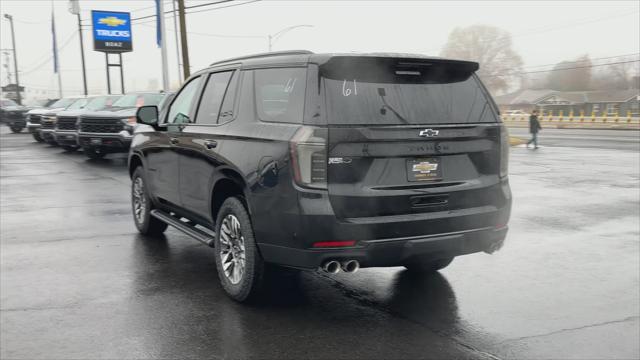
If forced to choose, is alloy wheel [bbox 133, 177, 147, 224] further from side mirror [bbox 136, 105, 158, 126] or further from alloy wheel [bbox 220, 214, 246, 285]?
alloy wheel [bbox 220, 214, 246, 285]

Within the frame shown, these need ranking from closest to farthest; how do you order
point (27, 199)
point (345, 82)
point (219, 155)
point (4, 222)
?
point (345, 82)
point (219, 155)
point (4, 222)
point (27, 199)

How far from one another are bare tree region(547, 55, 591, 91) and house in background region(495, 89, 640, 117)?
2.73 m

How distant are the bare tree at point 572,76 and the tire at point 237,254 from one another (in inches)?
3953

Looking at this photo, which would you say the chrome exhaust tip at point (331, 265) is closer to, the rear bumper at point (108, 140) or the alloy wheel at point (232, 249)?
the alloy wheel at point (232, 249)

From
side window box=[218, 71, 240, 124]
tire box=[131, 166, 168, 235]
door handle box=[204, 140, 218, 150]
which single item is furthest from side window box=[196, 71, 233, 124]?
tire box=[131, 166, 168, 235]

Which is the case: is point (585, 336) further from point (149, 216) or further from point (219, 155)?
point (149, 216)

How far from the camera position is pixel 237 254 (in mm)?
4781

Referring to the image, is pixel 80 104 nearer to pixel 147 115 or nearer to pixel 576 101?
pixel 147 115

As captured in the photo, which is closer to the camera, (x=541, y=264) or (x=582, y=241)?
(x=541, y=264)

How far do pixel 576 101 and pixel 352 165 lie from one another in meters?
92.4

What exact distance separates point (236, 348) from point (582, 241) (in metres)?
4.87

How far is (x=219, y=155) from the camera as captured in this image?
4.86m

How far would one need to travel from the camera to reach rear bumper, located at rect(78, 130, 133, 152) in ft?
52.9

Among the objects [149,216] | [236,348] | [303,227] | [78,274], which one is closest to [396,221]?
[303,227]
